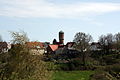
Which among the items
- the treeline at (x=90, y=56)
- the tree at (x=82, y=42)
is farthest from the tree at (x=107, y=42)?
the tree at (x=82, y=42)

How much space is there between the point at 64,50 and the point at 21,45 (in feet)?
370

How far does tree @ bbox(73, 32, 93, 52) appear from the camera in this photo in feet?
296

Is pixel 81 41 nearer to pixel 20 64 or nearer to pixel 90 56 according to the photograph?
pixel 90 56

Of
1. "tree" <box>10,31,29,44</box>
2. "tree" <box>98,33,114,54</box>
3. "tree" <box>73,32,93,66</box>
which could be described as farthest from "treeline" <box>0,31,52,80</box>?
"tree" <box>98,33,114,54</box>

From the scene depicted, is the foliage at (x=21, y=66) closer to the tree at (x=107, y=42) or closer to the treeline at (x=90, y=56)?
the treeline at (x=90, y=56)

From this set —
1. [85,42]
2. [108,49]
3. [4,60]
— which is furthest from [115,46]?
[4,60]

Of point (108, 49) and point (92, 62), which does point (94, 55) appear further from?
point (92, 62)

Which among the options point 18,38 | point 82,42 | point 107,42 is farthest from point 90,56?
point 18,38

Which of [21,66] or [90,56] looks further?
[90,56]

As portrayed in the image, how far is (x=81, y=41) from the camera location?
9200 centimetres

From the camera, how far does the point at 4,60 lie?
70.9 feet

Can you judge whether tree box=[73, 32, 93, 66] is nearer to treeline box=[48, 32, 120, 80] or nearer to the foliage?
treeline box=[48, 32, 120, 80]

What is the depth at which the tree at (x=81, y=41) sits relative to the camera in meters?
90.1

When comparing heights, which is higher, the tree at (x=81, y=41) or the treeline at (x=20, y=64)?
the tree at (x=81, y=41)
